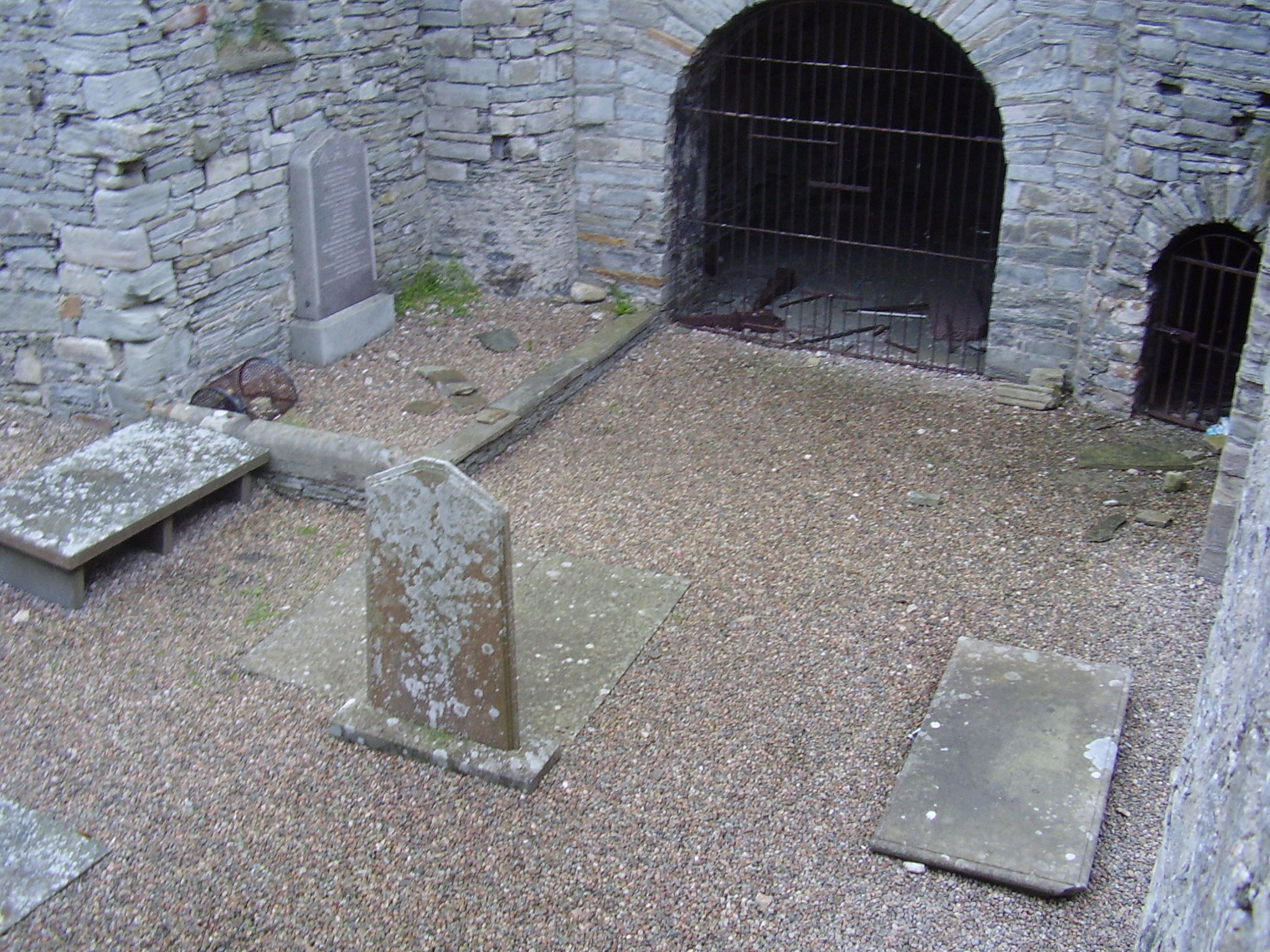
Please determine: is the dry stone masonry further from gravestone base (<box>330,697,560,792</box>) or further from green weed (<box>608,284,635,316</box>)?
gravestone base (<box>330,697,560,792</box>)

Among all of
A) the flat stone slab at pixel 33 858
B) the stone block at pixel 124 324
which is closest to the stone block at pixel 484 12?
the stone block at pixel 124 324

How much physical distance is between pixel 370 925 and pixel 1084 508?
4.25 metres

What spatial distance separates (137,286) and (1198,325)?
5.90 metres

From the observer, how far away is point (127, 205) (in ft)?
21.5

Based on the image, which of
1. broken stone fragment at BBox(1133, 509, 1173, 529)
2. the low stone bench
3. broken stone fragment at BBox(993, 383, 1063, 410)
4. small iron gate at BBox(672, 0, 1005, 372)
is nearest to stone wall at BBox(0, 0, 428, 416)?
the low stone bench

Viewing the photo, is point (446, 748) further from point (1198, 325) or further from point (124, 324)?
point (1198, 325)

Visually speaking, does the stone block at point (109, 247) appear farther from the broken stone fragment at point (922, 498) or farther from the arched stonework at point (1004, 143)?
the broken stone fragment at point (922, 498)

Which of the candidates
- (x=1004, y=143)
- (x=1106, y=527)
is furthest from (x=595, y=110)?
(x=1106, y=527)

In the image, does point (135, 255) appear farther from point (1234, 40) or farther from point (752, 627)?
point (1234, 40)

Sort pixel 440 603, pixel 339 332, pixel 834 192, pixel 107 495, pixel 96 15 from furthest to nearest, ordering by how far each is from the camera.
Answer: pixel 834 192 → pixel 339 332 → pixel 96 15 → pixel 107 495 → pixel 440 603

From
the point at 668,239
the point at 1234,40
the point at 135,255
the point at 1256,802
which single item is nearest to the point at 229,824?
the point at 135,255

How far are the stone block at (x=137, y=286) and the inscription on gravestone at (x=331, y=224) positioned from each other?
105 cm

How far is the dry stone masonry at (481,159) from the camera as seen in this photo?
21.4 ft

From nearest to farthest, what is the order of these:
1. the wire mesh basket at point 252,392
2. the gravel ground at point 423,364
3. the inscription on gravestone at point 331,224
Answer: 1. the wire mesh basket at point 252,392
2. the gravel ground at point 423,364
3. the inscription on gravestone at point 331,224
